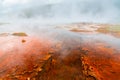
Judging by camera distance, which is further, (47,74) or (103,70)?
(103,70)

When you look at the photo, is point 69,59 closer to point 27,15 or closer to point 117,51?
point 117,51

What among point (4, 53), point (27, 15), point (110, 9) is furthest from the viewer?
point (27, 15)

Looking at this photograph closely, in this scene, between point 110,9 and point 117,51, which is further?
point 110,9

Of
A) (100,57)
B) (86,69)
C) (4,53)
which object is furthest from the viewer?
(4,53)

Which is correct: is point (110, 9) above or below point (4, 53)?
above

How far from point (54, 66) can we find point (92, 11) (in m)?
115

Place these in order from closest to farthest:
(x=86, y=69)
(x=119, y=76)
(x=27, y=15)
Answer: (x=119, y=76)
(x=86, y=69)
(x=27, y=15)

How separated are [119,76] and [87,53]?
16.4 feet

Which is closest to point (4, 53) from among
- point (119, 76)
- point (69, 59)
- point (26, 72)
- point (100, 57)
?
point (26, 72)

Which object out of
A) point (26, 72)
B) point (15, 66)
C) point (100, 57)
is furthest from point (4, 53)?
point (100, 57)

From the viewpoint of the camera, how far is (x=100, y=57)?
Answer: 44.8ft

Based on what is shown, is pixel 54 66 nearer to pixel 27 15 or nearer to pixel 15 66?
pixel 15 66

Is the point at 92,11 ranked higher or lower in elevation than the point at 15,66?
higher

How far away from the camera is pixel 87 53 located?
1469 cm
